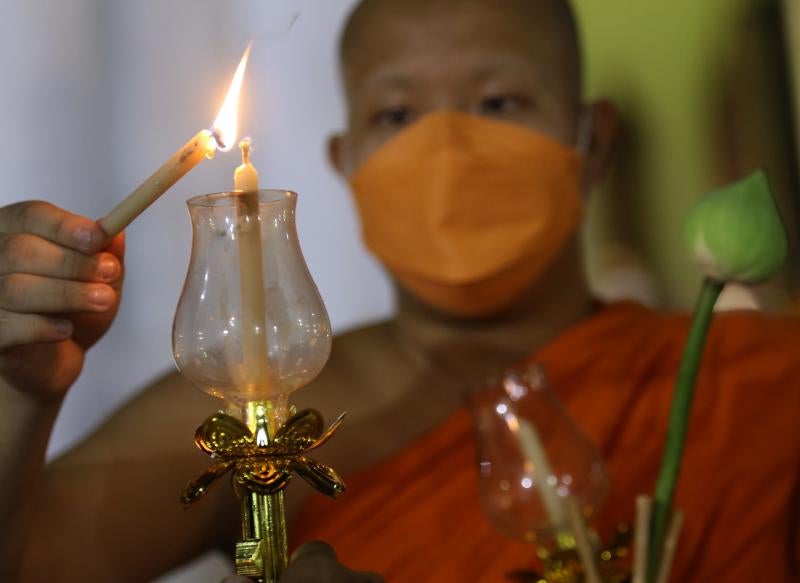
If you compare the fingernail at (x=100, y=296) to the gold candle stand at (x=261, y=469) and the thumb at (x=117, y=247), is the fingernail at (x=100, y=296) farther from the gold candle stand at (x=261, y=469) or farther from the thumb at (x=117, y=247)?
the gold candle stand at (x=261, y=469)

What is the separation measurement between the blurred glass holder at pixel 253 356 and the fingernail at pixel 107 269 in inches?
5.9

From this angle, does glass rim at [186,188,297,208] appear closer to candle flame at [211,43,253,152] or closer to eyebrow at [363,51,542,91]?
candle flame at [211,43,253,152]

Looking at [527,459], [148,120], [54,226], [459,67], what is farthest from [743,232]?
[148,120]

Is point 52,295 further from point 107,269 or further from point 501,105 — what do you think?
point 501,105

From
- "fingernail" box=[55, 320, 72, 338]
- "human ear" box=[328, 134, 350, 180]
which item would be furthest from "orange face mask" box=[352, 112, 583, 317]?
"fingernail" box=[55, 320, 72, 338]

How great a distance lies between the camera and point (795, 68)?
1870 millimetres

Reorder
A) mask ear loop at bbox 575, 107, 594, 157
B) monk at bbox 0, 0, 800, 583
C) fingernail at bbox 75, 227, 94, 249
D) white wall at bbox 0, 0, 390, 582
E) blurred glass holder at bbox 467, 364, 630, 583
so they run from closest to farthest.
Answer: fingernail at bbox 75, 227, 94, 249 < blurred glass holder at bbox 467, 364, 630, 583 < monk at bbox 0, 0, 800, 583 < mask ear loop at bbox 575, 107, 594, 157 < white wall at bbox 0, 0, 390, 582

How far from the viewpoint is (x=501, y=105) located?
1282 millimetres

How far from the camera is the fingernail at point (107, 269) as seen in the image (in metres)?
0.60

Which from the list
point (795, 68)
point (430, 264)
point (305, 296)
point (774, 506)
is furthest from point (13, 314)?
point (795, 68)

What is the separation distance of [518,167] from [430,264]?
0.51 feet

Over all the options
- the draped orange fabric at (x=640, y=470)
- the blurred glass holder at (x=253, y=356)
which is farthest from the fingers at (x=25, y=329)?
the draped orange fabric at (x=640, y=470)

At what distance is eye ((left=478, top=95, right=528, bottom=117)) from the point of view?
4.16 feet

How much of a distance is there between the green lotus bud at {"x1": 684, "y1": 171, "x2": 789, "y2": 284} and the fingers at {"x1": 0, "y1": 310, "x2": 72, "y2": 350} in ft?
1.34
